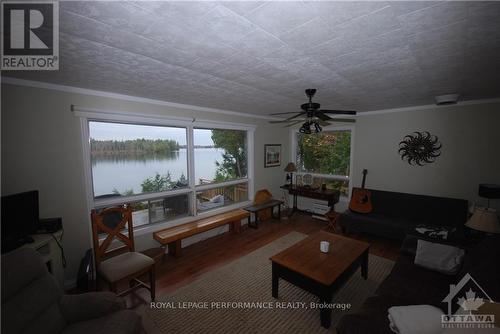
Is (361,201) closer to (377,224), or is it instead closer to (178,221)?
(377,224)

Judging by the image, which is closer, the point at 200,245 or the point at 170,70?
the point at 170,70

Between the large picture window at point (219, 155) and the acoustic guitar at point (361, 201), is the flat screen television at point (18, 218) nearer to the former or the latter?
the large picture window at point (219, 155)

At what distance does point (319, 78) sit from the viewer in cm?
222

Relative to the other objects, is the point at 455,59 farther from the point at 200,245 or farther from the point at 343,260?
the point at 200,245

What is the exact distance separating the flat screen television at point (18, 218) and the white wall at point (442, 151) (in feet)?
17.4

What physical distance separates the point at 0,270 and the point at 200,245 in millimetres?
2605

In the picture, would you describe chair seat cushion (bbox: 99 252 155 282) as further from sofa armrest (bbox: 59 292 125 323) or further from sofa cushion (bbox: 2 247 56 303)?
sofa cushion (bbox: 2 247 56 303)

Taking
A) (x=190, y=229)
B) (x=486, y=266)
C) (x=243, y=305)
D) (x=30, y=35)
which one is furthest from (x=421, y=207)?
(x=30, y=35)

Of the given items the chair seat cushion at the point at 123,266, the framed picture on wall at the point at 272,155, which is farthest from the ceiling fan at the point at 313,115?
the framed picture on wall at the point at 272,155

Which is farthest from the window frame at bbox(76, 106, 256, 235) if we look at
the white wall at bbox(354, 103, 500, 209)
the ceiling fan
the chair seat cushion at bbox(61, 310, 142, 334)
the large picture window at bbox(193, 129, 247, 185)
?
the white wall at bbox(354, 103, 500, 209)

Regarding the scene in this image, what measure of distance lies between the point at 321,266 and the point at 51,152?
3291 mm

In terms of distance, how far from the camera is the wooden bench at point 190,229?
10.3 feet

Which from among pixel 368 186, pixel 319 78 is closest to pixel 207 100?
pixel 319 78

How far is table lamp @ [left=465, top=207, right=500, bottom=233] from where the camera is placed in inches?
94.3
